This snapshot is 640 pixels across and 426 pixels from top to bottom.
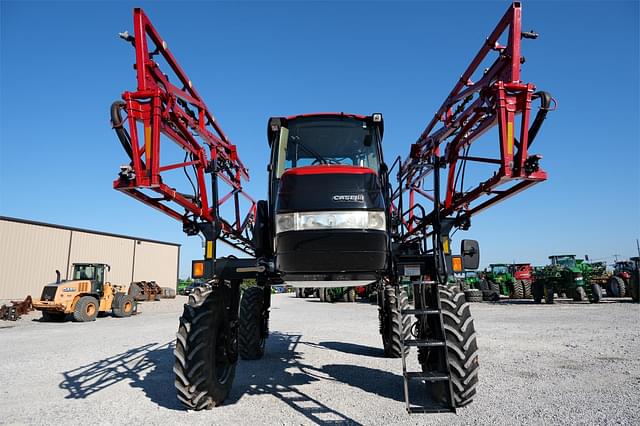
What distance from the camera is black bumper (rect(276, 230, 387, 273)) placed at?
4098mm

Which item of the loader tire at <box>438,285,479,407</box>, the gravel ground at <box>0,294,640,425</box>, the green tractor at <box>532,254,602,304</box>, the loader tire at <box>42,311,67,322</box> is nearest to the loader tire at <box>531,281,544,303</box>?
the green tractor at <box>532,254,602,304</box>

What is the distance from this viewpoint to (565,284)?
2103cm

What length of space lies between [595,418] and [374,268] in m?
2.76

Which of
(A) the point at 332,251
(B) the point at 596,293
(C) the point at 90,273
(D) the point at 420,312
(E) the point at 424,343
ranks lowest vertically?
(B) the point at 596,293

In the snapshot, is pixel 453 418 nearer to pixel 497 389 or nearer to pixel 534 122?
pixel 497 389

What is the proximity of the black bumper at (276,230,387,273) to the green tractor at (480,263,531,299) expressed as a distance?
24168 mm

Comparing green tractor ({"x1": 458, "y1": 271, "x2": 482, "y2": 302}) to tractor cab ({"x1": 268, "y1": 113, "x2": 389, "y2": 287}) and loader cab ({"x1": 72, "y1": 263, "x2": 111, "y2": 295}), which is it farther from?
tractor cab ({"x1": 268, "y1": 113, "x2": 389, "y2": 287})

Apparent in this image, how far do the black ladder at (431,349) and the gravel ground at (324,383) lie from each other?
234mm

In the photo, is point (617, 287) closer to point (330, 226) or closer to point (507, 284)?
point (507, 284)

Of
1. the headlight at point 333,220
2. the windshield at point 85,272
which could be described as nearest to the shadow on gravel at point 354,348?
the headlight at point 333,220

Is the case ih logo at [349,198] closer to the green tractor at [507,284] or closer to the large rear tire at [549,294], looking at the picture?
the large rear tire at [549,294]

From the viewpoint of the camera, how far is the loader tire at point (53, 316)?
16.8m

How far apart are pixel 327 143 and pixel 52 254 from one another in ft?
90.6

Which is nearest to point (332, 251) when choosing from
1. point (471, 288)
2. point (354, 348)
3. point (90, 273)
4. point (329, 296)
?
point (354, 348)
